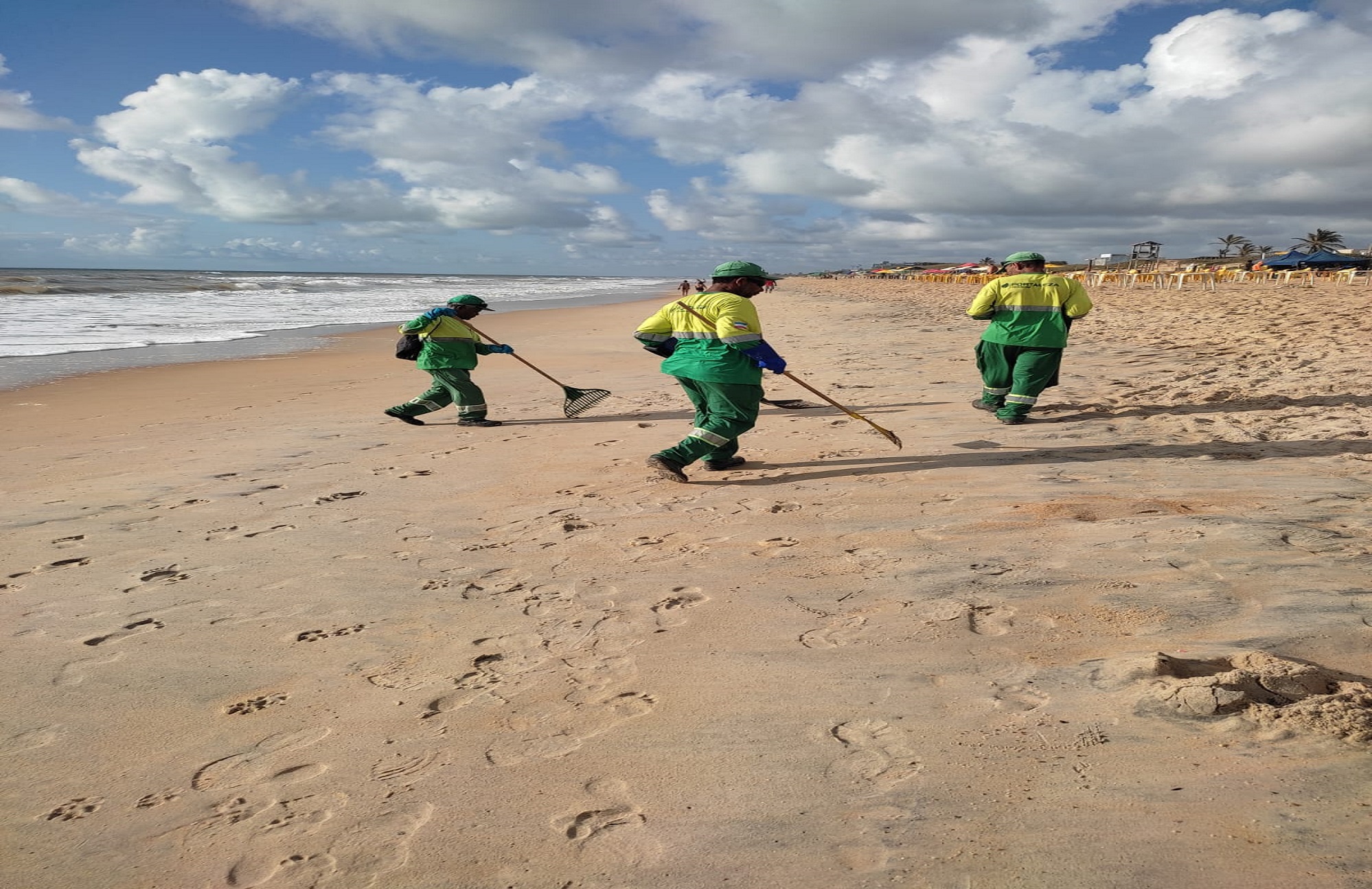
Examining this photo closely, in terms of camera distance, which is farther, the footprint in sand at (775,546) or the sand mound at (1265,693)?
the footprint in sand at (775,546)

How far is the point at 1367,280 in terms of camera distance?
25266 millimetres

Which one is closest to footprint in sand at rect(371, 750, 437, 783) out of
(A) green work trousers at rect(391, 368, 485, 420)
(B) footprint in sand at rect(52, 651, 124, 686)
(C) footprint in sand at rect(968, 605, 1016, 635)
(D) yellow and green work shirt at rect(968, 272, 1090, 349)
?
(B) footprint in sand at rect(52, 651, 124, 686)

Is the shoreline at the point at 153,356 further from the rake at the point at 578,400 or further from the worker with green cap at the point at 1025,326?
the worker with green cap at the point at 1025,326

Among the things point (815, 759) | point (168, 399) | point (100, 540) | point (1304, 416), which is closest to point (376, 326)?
point (168, 399)

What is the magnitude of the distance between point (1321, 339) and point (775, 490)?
31.9 feet

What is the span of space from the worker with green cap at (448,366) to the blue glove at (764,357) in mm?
3224

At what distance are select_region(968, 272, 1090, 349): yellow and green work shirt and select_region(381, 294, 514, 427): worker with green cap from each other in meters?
4.56

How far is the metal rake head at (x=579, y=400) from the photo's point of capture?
25.7ft

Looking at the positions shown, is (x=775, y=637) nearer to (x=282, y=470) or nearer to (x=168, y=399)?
(x=282, y=470)

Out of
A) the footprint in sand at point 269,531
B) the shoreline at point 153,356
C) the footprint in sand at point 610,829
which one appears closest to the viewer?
the footprint in sand at point 610,829

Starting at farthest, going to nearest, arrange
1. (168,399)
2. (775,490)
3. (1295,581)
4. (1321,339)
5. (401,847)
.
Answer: (1321,339) < (168,399) < (775,490) < (1295,581) < (401,847)

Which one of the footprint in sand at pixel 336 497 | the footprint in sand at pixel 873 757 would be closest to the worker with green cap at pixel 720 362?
the footprint in sand at pixel 336 497

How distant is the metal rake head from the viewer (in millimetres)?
7848

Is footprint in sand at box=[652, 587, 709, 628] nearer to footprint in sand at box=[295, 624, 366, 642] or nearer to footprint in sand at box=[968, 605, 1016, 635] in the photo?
footprint in sand at box=[968, 605, 1016, 635]
